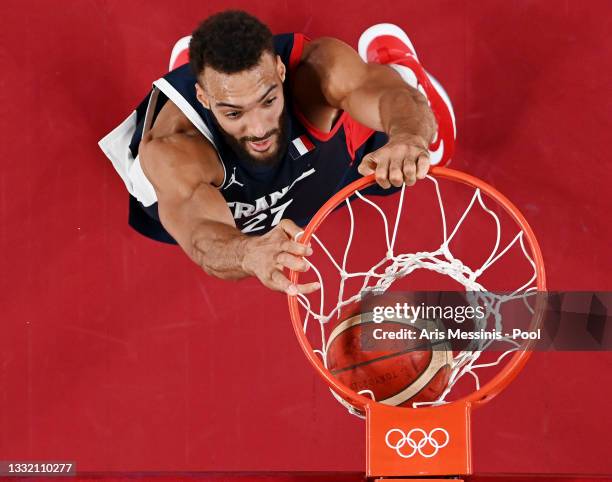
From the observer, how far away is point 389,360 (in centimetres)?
200

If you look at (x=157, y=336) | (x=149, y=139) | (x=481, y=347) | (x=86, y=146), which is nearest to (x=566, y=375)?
(x=481, y=347)

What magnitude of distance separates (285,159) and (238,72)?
1.43ft

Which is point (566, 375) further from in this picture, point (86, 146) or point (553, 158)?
point (86, 146)

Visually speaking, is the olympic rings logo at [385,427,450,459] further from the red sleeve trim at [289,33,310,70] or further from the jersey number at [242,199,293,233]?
the red sleeve trim at [289,33,310,70]

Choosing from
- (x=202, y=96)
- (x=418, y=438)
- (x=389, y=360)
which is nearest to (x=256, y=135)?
(x=202, y=96)

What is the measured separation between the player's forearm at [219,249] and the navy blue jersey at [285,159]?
406 mm

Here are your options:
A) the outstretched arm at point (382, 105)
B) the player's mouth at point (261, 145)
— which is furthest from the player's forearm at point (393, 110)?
the player's mouth at point (261, 145)

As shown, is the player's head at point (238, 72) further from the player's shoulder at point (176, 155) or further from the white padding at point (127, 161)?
the white padding at point (127, 161)

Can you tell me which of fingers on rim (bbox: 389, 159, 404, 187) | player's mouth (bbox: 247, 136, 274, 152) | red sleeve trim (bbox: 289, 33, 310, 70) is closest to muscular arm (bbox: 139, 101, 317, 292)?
player's mouth (bbox: 247, 136, 274, 152)

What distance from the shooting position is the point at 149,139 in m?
2.56

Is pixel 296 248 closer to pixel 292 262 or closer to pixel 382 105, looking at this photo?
pixel 292 262

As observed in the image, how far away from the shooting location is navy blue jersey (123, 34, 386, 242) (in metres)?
2.56

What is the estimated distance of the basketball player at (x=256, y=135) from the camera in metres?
2.15

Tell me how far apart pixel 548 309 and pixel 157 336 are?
4.47 feet
